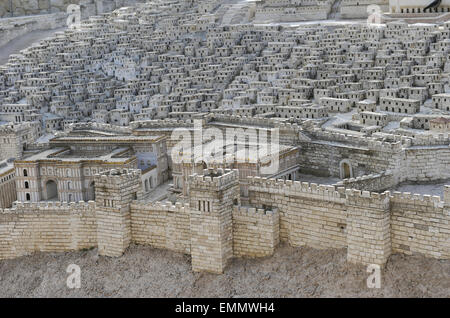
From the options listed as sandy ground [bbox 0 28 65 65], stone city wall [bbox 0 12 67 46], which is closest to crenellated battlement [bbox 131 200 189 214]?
sandy ground [bbox 0 28 65 65]

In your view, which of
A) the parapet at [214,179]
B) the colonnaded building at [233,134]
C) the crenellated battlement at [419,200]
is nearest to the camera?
the crenellated battlement at [419,200]

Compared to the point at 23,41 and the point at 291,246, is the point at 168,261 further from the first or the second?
the point at 23,41

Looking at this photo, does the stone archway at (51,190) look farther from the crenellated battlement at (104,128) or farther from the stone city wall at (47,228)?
the stone city wall at (47,228)

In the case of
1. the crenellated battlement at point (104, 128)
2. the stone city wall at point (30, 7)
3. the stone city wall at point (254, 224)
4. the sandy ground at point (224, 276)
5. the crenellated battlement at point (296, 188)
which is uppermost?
the stone city wall at point (30, 7)

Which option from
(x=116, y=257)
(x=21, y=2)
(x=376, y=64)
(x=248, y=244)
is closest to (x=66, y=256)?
(x=116, y=257)

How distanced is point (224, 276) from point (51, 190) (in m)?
Answer: 10.4

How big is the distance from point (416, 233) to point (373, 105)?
51.4ft

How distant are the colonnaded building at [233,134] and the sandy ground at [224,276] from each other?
28 centimetres

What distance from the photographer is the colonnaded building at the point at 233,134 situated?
60.9ft

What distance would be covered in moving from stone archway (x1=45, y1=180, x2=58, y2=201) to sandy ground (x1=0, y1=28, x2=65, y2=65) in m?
27.1

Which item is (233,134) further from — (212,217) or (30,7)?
(30,7)

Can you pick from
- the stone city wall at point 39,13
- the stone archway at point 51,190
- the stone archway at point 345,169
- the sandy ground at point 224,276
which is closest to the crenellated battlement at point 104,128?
the stone archway at point 51,190

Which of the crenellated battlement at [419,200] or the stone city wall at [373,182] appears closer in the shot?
the crenellated battlement at [419,200]

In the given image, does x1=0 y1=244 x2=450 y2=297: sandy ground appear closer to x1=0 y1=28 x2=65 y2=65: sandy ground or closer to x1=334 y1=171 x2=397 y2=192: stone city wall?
x1=334 y1=171 x2=397 y2=192: stone city wall
